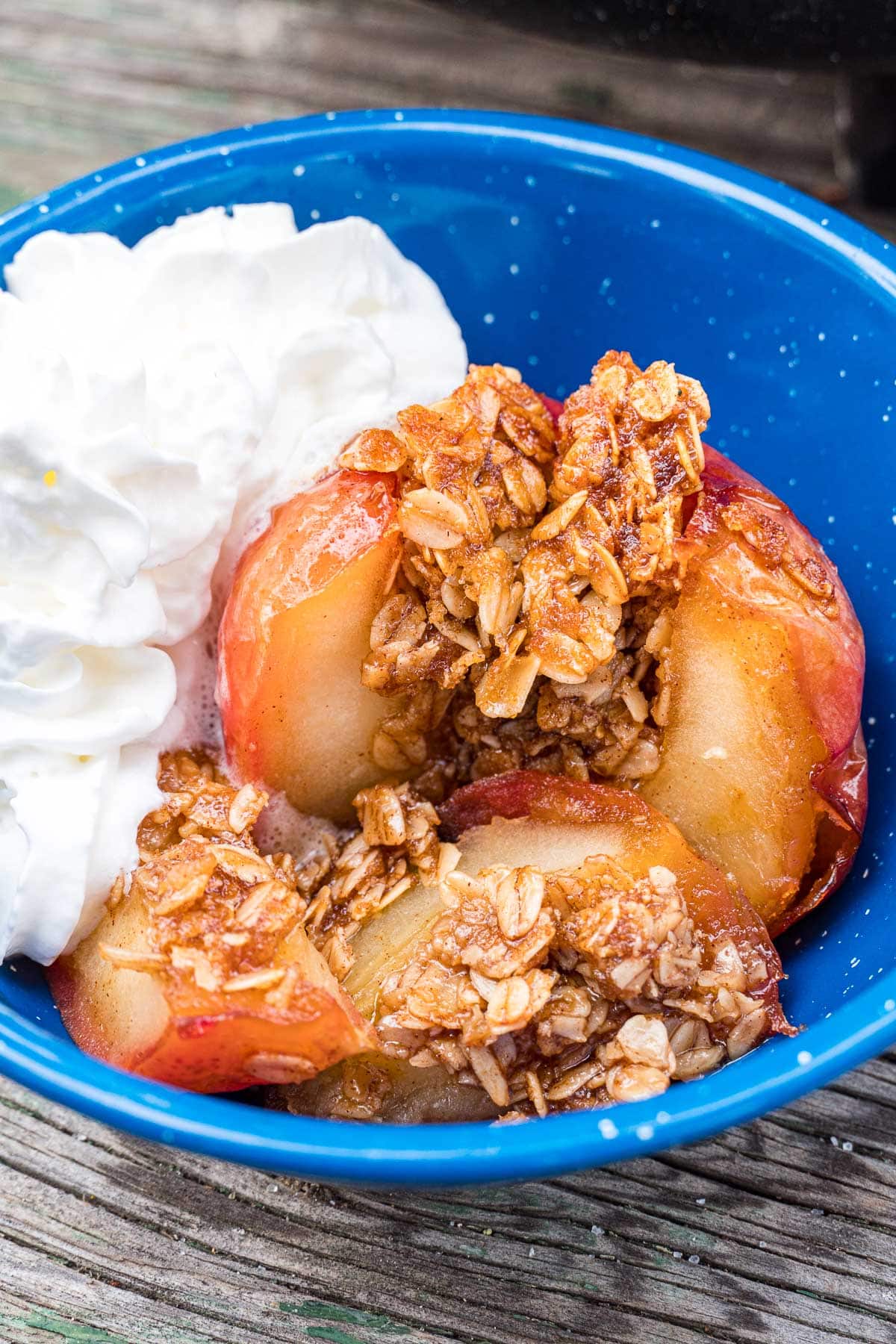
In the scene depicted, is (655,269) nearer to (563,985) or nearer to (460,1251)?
(563,985)

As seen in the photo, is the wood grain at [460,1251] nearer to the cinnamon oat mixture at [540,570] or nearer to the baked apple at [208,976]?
the baked apple at [208,976]

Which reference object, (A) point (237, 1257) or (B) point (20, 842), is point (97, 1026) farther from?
(A) point (237, 1257)

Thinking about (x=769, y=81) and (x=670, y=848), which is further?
(x=769, y=81)

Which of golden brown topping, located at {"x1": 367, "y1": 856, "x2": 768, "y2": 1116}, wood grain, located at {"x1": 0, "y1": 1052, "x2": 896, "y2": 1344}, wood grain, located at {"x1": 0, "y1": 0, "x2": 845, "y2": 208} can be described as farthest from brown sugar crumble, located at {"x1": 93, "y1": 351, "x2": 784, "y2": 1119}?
wood grain, located at {"x1": 0, "y1": 0, "x2": 845, "y2": 208}

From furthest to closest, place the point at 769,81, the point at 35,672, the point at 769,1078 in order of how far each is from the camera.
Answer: the point at 769,81
the point at 35,672
the point at 769,1078

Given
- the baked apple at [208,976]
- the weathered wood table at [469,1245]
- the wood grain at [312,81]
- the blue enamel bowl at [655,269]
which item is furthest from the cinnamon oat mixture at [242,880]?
the wood grain at [312,81]

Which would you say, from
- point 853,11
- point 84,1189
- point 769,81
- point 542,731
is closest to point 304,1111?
point 84,1189

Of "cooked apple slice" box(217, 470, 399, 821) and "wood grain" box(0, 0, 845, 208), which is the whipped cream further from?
"wood grain" box(0, 0, 845, 208)
